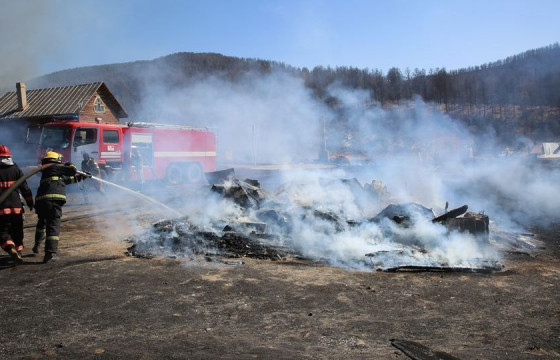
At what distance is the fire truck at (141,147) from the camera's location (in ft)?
43.9

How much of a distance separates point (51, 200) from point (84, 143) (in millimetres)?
8234

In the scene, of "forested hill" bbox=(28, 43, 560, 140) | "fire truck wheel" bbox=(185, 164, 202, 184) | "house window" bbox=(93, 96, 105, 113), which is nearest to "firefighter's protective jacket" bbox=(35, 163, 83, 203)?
"fire truck wheel" bbox=(185, 164, 202, 184)

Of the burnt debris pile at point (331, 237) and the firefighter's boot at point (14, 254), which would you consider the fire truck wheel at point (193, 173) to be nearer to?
the burnt debris pile at point (331, 237)

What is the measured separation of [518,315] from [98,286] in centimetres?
474

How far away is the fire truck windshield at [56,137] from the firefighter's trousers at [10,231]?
8050 mm

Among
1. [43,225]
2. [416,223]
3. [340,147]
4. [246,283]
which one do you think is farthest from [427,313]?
[340,147]

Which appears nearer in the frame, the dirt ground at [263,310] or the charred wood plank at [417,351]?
the charred wood plank at [417,351]

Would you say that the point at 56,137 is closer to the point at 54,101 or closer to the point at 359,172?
the point at 359,172

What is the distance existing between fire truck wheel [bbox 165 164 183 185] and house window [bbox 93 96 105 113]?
1536 centimetres

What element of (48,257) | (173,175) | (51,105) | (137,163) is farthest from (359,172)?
(51,105)

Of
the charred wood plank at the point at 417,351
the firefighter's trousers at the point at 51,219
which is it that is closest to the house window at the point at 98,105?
the firefighter's trousers at the point at 51,219

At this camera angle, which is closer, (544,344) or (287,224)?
(544,344)

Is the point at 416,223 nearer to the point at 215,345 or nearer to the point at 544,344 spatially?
the point at 544,344

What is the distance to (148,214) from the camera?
1007cm
